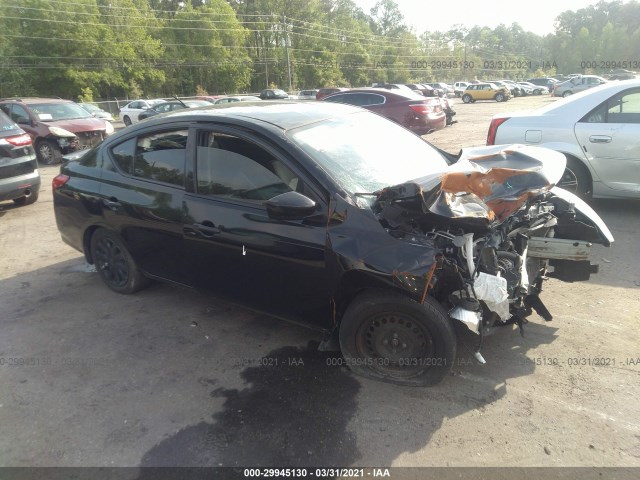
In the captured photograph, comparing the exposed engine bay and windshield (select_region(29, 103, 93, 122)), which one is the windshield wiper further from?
windshield (select_region(29, 103, 93, 122))

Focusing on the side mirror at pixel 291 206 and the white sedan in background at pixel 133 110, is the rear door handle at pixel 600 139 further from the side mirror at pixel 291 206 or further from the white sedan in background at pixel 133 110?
the white sedan in background at pixel 133 110

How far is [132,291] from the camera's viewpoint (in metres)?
4.26

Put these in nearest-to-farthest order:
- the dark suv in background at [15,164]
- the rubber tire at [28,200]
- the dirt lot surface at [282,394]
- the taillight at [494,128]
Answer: the dirt lot surface at [282,394], the taillight at [494,128], the dark suv in background at [15,164], the rubber tire at [28,200]

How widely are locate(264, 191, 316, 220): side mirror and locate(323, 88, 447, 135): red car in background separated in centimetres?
1000

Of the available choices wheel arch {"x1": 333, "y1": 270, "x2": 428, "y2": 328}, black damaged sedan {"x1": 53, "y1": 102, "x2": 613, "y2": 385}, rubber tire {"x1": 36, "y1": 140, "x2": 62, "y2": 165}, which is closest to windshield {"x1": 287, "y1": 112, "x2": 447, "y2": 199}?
black damaged sedan {"x1": 53, "y1": 102, "x2": 613, "y2": 385}

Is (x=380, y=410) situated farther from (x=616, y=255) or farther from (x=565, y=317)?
(x=616, y=255)

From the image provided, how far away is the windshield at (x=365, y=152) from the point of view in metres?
3.01

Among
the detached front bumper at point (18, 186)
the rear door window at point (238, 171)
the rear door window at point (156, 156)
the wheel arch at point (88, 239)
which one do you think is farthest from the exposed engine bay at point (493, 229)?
the detached front bumper at point (18, 186)

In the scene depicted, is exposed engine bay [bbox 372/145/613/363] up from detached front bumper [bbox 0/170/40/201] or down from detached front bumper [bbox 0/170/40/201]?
up

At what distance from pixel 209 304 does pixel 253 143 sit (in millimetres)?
1680

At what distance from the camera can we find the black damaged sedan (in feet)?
8.63

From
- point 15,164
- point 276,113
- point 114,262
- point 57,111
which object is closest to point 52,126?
point 57,111

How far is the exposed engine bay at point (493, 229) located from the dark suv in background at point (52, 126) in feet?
38.1

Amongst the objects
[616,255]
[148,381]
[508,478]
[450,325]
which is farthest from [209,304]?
[616,255]
